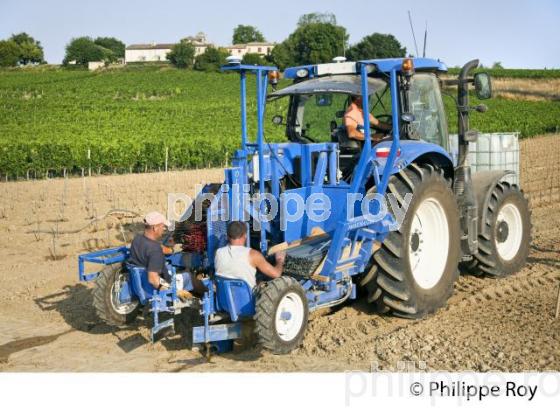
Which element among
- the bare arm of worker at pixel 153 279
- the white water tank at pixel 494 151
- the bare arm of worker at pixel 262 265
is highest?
the white water tank at pixel 494 151

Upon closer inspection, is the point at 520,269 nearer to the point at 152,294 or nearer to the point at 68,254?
the point at 152,294

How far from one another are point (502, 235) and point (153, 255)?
4.31 metres

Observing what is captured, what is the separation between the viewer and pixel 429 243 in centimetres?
688

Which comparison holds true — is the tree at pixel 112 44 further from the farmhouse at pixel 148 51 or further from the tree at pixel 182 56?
the tree at pixel 182 56

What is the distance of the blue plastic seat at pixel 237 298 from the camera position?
219 inches

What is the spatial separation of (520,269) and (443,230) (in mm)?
1963

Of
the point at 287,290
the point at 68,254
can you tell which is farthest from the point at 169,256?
the point at 68,254

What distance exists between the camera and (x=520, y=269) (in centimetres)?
834

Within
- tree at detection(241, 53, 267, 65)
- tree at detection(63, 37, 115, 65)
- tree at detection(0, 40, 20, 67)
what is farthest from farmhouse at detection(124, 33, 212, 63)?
tree at detection(241, 53, 267, 65)

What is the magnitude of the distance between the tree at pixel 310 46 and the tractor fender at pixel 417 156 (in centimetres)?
4857

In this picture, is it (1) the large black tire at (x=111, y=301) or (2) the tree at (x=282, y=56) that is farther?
(2) the tree at (x=282, y=56)

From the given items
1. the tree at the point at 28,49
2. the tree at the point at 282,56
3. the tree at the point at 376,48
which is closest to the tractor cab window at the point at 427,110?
the tree at the point at 376,48

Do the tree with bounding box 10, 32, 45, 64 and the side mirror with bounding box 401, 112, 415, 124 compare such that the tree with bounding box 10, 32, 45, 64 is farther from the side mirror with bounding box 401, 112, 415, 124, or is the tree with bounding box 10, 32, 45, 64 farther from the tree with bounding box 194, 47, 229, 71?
the side mirror with bounding box 401, 112, 415, 124

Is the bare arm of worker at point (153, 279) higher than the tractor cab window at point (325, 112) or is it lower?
lower
